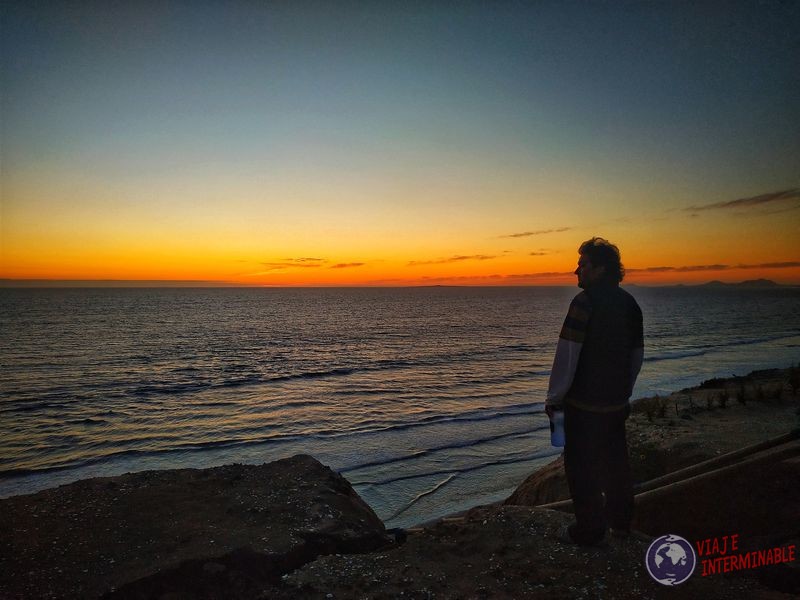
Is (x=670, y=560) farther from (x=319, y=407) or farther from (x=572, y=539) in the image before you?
(x=319, y=407)

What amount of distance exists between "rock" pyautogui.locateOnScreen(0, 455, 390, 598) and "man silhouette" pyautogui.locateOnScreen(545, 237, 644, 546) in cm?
264

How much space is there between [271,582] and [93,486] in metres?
3.69

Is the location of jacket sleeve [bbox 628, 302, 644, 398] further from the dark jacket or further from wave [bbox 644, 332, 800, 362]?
wave [bbox 644, 332, 800, 362]

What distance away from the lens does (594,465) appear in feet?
13.3

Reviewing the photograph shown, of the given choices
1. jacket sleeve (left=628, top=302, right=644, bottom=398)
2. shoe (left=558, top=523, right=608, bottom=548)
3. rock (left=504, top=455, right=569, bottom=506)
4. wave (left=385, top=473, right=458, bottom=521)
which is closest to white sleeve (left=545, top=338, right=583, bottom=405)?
jacket sleeve (left=628, top=302, right=644, bottom=398)

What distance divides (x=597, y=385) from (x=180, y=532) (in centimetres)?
492

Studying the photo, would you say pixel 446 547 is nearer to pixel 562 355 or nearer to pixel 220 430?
pixel 562 355

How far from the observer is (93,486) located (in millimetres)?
6418

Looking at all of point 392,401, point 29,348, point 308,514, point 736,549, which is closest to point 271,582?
point 308,514

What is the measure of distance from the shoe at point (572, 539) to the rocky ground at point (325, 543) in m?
0.07

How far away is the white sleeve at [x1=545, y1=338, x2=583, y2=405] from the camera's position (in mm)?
3902

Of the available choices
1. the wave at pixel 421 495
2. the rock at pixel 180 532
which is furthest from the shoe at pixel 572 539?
the wave at pixel 421 495

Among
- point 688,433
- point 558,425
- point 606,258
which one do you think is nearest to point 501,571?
point 558,425

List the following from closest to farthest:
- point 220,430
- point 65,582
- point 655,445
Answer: point 65,582, point 655,445, point 220,430
